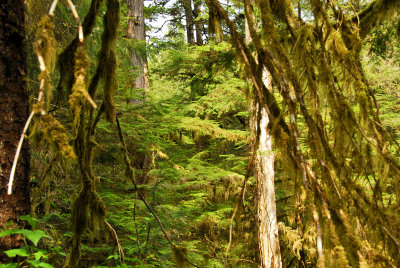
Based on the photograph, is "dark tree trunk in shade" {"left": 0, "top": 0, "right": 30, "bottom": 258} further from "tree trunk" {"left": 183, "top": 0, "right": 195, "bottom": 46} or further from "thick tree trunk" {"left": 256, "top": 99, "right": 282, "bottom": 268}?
"tree trunk" {"left": 183, "top": 0, "right": 195, "bottom": 46}

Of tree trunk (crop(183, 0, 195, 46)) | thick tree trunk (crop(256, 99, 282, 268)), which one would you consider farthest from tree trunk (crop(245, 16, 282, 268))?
tree trunk (crop(183, 0, 195, 46))

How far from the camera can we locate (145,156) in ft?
27.7

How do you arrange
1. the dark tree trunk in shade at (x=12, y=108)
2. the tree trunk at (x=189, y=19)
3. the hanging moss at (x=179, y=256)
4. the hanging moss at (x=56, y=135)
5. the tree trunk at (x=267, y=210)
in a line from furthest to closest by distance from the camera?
the tree trunk at (x=189, y=19) < the tree trunk at (x=267, y=210) < the hanging moss at (x=179, y=256) < the dark tree trunk in shade at (x=12, y=108) < the hanging moss at (x=56, y=135)

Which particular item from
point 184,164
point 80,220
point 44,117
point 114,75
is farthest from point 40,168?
point 184,164

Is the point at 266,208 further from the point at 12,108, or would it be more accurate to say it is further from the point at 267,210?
the point at 12,108

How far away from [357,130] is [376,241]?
0.57 m

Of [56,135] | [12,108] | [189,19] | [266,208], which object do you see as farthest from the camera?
[189,19]

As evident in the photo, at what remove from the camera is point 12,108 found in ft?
6.83

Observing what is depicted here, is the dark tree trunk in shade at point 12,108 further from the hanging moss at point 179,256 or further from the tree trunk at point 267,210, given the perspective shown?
the tree trunk at point 267,210

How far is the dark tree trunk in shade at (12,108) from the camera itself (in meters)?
2.00

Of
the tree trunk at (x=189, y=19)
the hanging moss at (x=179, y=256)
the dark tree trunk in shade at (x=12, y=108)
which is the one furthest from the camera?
the tree trunk at (x=189, y=19)

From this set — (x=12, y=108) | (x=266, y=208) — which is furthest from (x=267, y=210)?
(x=12, y=108)

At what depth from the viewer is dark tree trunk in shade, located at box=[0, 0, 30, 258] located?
1996 mm

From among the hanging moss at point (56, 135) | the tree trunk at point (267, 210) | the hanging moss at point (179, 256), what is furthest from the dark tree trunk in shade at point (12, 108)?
the tree trunk at point (267, 210)
